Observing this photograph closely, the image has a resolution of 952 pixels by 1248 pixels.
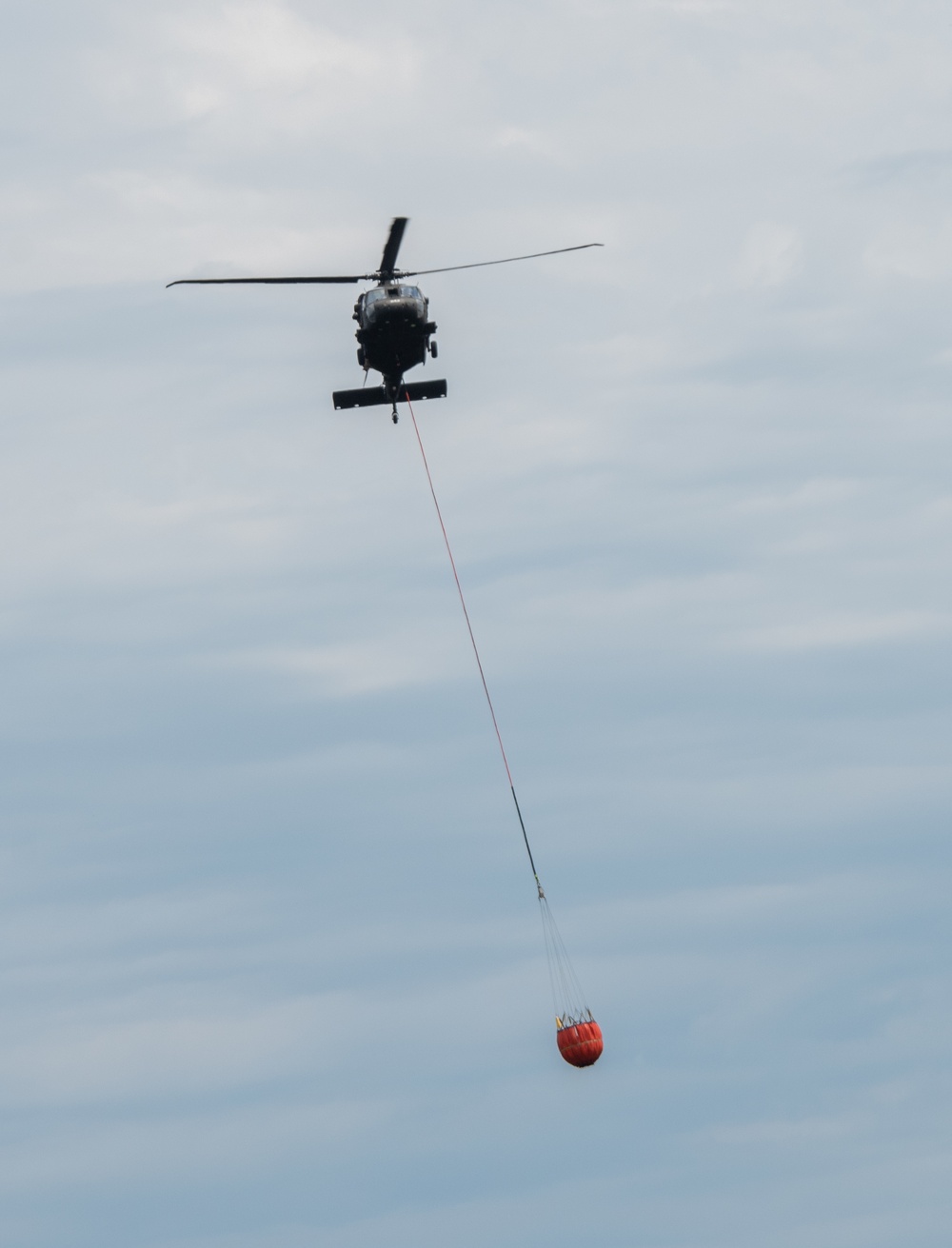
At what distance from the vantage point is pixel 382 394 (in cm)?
4947

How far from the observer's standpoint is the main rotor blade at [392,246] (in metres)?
47.6

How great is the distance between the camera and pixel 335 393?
A: 164 ft

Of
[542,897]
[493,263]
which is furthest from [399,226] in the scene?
[542,897]

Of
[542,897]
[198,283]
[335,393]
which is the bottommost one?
[542,897]

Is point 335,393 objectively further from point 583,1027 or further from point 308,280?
point 583,1027

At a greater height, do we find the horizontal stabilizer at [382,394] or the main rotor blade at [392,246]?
the main rotor blade at [392,246]

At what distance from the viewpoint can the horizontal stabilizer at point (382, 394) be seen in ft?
162

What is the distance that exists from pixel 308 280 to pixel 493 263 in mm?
4270

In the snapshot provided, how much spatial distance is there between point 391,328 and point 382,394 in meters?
1.85

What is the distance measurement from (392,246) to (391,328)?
6.23 ft

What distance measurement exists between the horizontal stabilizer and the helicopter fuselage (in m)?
0.24

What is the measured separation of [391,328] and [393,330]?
65 mm

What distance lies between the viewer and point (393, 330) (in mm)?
48281

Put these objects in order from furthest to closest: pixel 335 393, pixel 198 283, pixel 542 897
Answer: pixel 335 393 → pixel 198 283 → pixel 542 897
